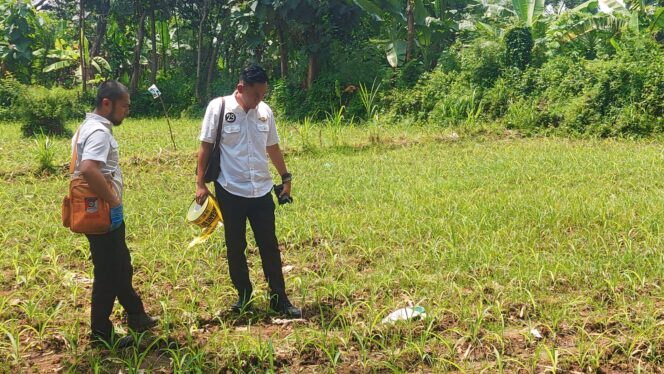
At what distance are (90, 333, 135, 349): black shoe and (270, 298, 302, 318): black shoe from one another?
0.89m

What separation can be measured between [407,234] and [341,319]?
1832 mm

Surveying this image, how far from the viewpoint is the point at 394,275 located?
464cm

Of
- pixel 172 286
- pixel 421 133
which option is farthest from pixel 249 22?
pixel 172 286

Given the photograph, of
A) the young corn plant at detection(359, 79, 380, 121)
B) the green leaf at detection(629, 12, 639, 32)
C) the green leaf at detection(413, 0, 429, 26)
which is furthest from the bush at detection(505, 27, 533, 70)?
the young corn plant at detection(359, 79, 380, 121)

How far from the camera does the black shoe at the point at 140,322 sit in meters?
3.87

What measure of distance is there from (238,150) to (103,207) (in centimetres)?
90

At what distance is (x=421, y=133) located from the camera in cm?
1197

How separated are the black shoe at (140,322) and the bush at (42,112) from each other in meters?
9.93

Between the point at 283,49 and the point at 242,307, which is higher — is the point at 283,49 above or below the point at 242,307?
above

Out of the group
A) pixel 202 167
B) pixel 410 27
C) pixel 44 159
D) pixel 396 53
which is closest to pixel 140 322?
pixel 202 167

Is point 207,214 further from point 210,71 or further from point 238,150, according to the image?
point 210,71

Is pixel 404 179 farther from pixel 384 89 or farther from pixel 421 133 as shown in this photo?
pixel 384 89

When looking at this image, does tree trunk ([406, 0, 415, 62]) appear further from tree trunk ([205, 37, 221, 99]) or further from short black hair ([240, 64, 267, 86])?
short black hair ([240, 64, 267, 86])

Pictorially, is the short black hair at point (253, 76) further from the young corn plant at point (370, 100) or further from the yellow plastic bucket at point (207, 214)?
the young corn plant at point (370, 100)
